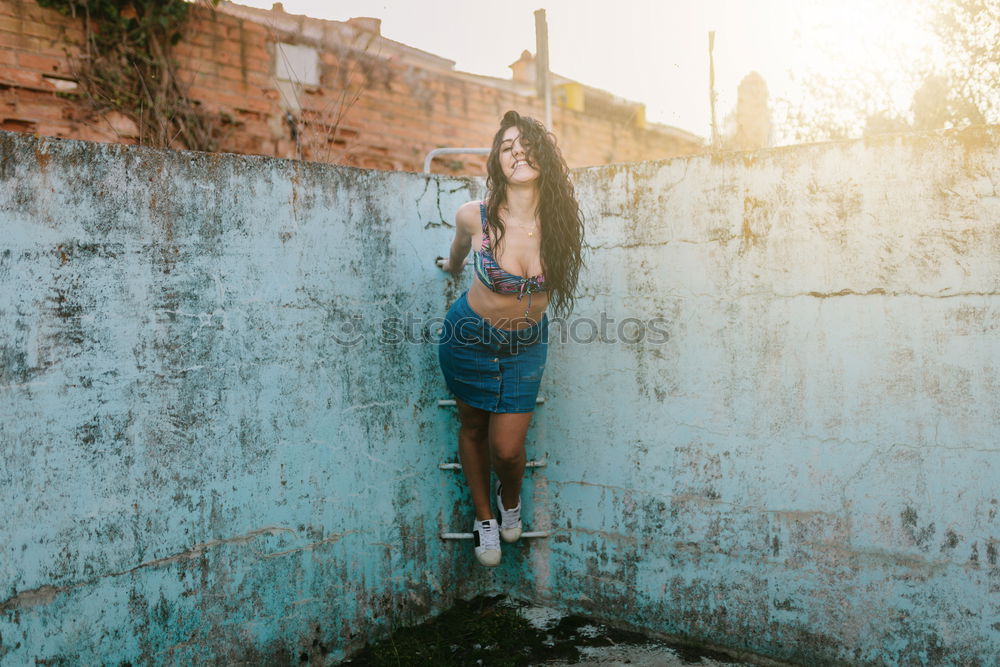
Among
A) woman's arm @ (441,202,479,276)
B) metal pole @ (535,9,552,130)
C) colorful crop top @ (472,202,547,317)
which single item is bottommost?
colorful crop top @ (472,202,547,317)

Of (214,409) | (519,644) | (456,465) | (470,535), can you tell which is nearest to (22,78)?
(214,409)

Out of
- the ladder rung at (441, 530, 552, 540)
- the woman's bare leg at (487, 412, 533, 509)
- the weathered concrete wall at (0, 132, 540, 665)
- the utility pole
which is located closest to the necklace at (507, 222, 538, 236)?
the weathered concrete wall at (0, 132, 540, 665)

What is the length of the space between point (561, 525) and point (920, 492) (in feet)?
4.68

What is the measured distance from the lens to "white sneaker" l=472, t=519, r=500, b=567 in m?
3.09

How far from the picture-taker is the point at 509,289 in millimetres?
2773

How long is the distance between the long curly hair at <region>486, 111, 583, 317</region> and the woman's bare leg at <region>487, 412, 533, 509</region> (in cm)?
54

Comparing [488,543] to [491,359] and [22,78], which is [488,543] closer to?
[491,359]

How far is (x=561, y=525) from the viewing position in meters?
3.29

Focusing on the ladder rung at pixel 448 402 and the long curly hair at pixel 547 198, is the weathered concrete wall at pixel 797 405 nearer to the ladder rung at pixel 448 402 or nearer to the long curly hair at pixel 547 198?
the ladder rung at pixel 448 402

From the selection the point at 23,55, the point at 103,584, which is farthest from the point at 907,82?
the point at 23,55

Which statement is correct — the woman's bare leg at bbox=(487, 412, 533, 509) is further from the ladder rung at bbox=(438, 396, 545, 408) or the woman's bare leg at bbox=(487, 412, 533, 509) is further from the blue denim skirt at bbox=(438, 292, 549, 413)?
the ladder rung at bbox=(438, 396, 545, 408)

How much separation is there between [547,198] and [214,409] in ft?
4.68

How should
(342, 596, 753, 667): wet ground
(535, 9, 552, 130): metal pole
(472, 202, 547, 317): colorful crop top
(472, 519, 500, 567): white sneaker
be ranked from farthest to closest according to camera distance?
1. (535, 9, 552, 130): metal pole
2. (472, 519, 500, 567): white sneaker
3. (342, 596, 753, 667): wet ground
4. (472, 202, 547, 317): colorful crop top

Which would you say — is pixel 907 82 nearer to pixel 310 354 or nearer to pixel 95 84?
pixel 310 354
